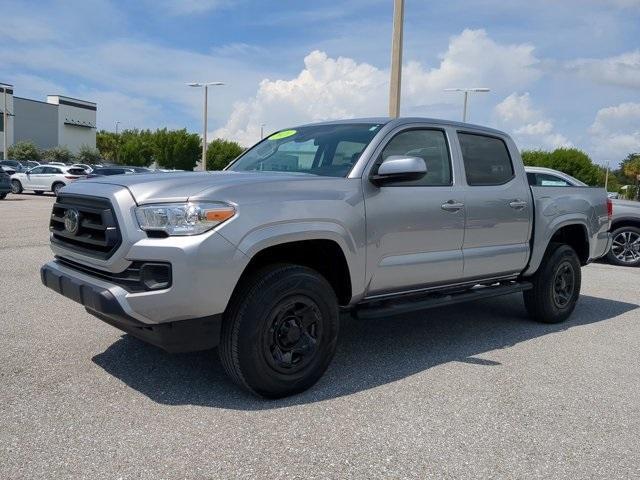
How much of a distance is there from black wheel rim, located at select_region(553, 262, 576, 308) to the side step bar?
54cm

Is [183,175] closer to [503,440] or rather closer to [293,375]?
[293,375]

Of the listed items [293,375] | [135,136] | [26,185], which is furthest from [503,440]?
[135,136]

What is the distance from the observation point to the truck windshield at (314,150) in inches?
177

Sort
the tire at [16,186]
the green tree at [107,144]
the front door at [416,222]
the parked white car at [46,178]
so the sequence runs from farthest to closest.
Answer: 1. the green tree at [107,144]
2. the tire at [16,186]
3. the parked white car at [46,178]
4. the front door at [416,222]

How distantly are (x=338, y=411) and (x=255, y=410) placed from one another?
1.66 feet

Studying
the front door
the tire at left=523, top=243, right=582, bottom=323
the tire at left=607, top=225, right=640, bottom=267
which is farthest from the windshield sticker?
the tire at left=607, top=225, right=640, bottom=267

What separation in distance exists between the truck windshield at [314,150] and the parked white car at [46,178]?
2365 centimetres

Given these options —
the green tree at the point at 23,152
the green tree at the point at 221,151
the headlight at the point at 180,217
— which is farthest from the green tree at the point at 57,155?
the headlight at the point at 180,217

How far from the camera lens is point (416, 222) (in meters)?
4.49

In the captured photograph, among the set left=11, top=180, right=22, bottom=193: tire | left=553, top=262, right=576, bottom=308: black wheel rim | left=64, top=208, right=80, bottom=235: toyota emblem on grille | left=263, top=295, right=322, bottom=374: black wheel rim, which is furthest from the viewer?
left=11, top=180, right=22, bottom=193: tire

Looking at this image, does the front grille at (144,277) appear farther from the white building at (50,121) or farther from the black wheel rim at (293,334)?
the white building at (50,121)

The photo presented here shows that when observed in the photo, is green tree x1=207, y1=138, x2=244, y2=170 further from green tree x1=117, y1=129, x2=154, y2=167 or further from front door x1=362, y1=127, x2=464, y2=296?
front door x1=362, y1=127, x2=464, y2=296

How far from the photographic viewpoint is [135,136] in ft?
258

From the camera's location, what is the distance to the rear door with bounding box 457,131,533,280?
5.05m
